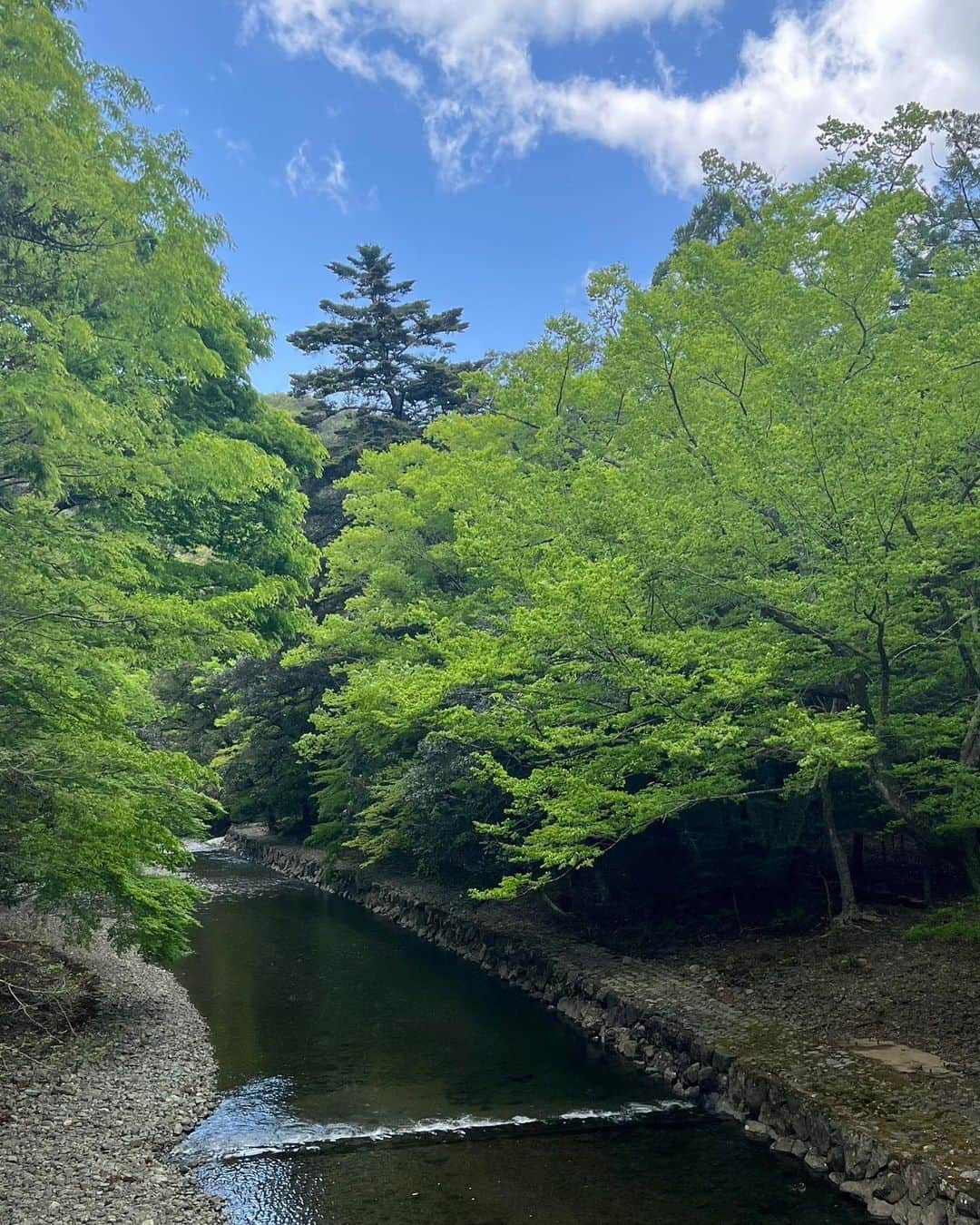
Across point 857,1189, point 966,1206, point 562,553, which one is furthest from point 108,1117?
point 562,553

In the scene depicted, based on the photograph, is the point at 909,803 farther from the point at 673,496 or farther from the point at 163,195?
the point at 163,195

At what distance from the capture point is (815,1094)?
8586 millimetres

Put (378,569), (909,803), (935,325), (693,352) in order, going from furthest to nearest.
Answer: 1. (378,569)
2. (693,352)
3. (935,325)
4. (909,803)

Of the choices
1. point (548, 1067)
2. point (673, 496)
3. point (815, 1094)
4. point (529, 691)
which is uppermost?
point (673, 496)

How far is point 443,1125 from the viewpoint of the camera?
30.6 ft

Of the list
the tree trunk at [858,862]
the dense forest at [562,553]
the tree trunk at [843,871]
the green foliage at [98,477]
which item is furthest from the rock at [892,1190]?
the tree trunk at [858,862]

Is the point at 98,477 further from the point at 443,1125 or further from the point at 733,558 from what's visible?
the point at 733,558

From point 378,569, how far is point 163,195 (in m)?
11.6

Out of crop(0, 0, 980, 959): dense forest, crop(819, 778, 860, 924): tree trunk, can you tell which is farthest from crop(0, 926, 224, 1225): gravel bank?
crop(819, 778, 860, 924): tree trunk

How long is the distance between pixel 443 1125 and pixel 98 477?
314 inches

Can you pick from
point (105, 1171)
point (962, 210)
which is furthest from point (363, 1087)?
point (962, 210)

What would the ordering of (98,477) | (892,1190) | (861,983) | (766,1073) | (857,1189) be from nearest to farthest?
1. (892,1190)
2. (857,1189)
3. (98,477)
4. (766,1073)
5. (861,983)

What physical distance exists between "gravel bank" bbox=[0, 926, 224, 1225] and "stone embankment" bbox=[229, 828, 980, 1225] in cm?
562

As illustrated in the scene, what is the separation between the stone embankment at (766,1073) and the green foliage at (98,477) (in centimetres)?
677
